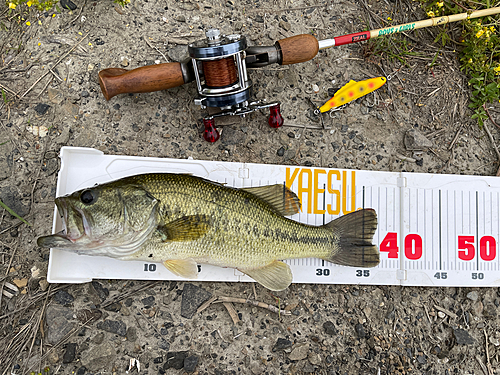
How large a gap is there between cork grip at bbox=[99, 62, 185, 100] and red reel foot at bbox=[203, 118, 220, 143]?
41cm

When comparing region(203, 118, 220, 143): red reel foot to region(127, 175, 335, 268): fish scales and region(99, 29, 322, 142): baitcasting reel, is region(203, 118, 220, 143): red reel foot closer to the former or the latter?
region(99, 29, 322, 142): baitcasting reel

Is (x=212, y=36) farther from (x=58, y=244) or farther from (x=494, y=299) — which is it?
(x=494, y=299)

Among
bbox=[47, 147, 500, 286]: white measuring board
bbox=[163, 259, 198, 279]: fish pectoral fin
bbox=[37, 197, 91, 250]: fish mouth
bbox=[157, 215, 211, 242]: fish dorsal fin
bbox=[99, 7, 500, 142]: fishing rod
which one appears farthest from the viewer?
bbox=[47, 147, 500, 286]: white measuring board

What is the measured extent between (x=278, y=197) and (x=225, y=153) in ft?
2.40

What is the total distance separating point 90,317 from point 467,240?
3565mm

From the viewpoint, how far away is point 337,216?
Result: 302 centimetres

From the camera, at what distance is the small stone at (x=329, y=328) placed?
2.96 meters

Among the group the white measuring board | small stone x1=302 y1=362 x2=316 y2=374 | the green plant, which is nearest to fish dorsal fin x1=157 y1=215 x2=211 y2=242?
the white measuring board

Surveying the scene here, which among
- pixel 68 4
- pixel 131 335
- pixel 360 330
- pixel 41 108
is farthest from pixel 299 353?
pixel 68 4

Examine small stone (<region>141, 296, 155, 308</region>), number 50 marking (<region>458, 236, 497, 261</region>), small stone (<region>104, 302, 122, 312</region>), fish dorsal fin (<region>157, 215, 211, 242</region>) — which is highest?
fish dorsal fin (<region>157, 215, 211, 242</region>)

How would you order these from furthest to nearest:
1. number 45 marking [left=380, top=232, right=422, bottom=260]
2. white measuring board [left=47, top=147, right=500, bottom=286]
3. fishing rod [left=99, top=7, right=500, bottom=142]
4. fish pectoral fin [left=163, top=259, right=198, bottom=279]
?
number 45 marking [left=380, top=232, right=422, bottom=260], white measuring board [left=47, top=147, right=500, bottom=286], fishing rod [left=99, top=7, right=500, bottom=142], fish pectoral fin [left=163, top=259, right=198, bottom=279]

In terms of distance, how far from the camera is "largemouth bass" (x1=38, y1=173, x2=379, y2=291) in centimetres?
220

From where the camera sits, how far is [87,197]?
2184mm

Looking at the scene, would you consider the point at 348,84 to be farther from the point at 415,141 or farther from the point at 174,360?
the point at 174,360
